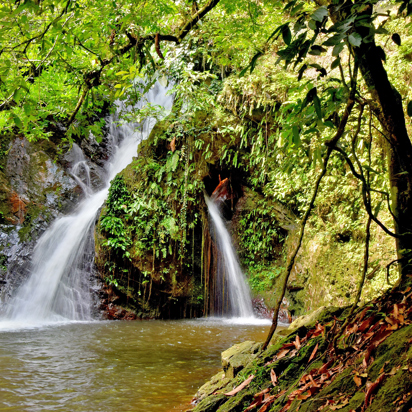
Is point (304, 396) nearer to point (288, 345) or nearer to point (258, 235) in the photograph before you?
point (288, 345)

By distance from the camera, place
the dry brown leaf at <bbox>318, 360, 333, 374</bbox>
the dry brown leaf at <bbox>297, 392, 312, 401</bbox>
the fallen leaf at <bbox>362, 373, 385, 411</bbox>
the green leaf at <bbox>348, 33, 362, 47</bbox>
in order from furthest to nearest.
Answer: the dry brown leaf at <bbox>318, 360, 333, 374</bbox>, the dry brown leaf at <bbox>297, 392, 312, 401</bbox>, the fallen leaf at <bbox>362, 373, 385, 411</bbox>, the green leaf at <bbox>348, 33, 362, 47</bbox>

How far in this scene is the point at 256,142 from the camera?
10.5m

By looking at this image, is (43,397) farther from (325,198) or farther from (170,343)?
(325,198)

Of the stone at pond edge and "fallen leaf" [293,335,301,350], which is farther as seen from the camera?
the stone at pond edge

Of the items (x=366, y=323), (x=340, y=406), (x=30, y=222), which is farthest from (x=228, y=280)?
(x=340, y=406)

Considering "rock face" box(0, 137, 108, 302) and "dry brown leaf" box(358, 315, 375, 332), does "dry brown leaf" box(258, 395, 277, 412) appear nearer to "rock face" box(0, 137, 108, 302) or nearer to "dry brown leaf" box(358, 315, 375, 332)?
"dry brown leaf" box(358, 315, 375, 332)

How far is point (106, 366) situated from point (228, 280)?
22.0 ft

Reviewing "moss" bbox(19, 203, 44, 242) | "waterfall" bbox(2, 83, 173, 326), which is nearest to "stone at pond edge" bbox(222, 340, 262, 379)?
"waterfall" bbox(2, 83, 173, 326)

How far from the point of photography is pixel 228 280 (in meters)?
11.3

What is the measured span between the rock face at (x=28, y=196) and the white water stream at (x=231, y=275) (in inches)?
197

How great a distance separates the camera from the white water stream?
1090 centimetres

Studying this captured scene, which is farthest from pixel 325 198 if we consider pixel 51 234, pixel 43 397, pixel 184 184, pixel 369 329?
pixel 51 234

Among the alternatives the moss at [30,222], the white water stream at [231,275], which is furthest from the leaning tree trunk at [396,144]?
→ the moss at [30,222]

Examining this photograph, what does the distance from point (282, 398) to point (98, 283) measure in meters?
8.97
